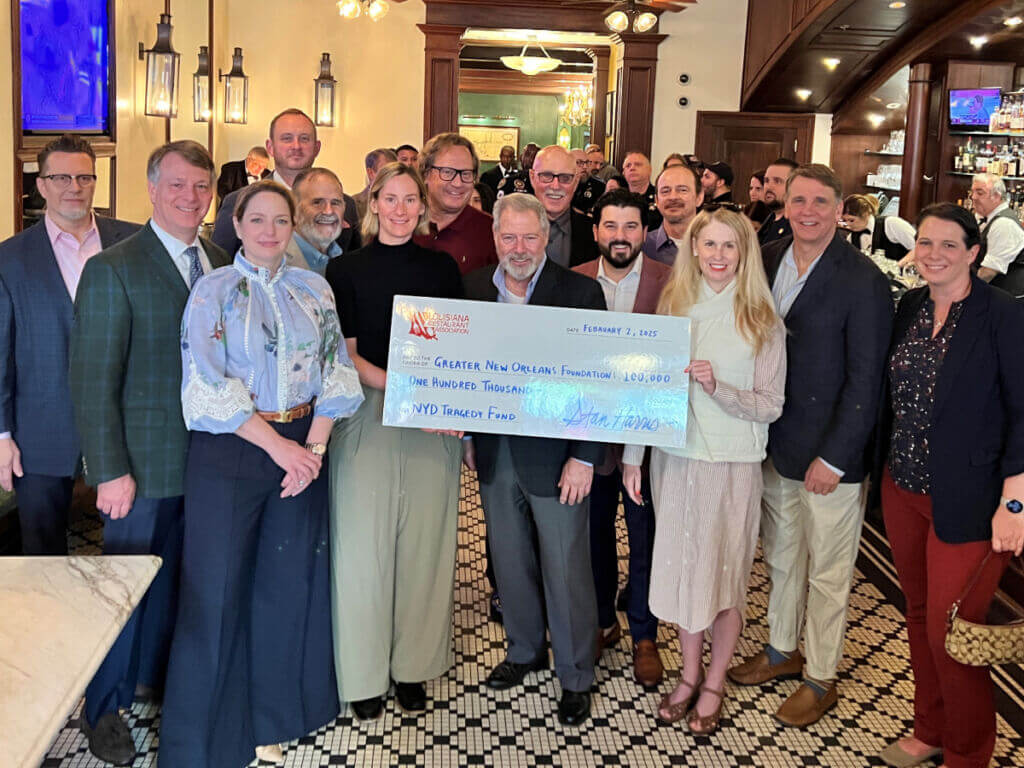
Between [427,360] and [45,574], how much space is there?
118 cm

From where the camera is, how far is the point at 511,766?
2.89 metres

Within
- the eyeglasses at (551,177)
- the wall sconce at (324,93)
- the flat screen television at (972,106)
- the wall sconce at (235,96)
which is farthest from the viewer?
the wall sconce at (324,93)

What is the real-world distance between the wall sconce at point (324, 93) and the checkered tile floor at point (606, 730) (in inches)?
317

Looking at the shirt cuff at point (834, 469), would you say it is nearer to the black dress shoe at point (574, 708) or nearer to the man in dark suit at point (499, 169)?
the black dress shoe at point (574, 708)

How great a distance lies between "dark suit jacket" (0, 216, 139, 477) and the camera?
294 centimetres

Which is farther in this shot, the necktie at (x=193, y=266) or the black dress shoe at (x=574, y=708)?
the black dress shoe at (x=574, y=708)

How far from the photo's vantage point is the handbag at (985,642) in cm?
247

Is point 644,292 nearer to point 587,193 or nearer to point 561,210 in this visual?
point 561,210

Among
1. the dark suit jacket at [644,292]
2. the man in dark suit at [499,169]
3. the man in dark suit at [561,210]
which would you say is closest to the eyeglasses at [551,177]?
the man in dark suit at [561,210]

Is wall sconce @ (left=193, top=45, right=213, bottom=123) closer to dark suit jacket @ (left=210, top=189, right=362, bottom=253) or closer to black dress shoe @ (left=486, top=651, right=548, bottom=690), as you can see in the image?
dark suit jacket @ (left=210, top=189, right=362, bottom=253)

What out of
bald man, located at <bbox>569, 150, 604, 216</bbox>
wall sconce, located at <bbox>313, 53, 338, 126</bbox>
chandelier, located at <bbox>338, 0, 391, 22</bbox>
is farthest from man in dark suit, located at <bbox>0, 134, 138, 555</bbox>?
wall sconce, located at <bbox>313, 53, 338, 126</bbox>

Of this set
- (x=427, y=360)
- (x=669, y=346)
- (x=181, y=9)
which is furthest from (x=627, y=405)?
(x=181, y=9)

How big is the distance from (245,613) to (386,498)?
52cm

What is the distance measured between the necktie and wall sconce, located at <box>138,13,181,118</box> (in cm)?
506
